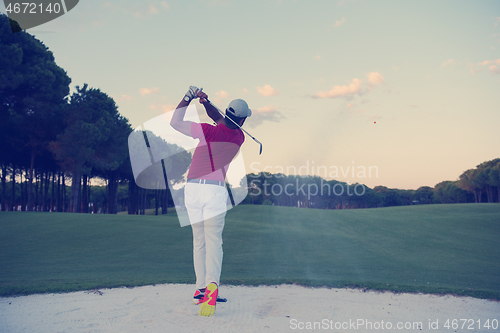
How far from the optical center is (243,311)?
14.2ft

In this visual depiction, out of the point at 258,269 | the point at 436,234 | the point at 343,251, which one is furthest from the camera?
the point at 436,234

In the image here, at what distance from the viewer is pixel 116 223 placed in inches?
639

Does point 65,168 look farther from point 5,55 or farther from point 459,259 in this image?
point 459,259

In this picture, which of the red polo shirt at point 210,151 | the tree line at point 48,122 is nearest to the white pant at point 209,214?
the red polo shirt at point 210,151

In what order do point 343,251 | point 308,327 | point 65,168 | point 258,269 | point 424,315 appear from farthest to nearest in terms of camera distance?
point 65,168 → point 343,251 → point 258,269 → point 424,315 → point 308,327

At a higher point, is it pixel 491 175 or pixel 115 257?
pixel 491 175

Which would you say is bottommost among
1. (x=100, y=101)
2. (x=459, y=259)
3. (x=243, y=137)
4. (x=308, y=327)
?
(x=459, y=259)

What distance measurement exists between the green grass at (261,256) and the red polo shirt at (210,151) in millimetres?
Answer: 2930

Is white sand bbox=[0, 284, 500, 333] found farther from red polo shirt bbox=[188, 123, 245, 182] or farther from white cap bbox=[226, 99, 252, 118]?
white cap bbox=[226, 99, 252, 118]

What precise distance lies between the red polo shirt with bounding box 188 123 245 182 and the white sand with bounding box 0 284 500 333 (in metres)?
1.69

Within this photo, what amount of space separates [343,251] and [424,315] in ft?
22.5

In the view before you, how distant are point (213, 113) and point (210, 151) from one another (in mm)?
593

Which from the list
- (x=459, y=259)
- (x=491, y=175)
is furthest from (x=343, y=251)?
(x=491, y=175)

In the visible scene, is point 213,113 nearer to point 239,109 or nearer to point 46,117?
point 239,109
